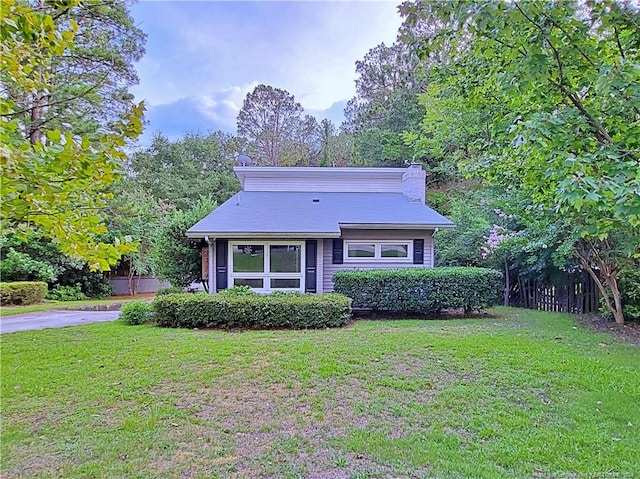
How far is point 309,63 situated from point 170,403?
944 cm

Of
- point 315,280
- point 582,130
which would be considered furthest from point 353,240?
point 582,130

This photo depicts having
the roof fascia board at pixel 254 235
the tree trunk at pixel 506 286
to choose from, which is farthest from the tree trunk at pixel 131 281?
the tree trunk at pixel 506 286

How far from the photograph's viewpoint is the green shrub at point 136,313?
8969 mm

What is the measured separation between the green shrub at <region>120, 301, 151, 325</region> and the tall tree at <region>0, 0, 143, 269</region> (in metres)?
7.01

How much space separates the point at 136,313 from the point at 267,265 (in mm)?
3631

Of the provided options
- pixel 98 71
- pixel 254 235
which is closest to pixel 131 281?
pixel 98 71

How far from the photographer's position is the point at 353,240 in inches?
459

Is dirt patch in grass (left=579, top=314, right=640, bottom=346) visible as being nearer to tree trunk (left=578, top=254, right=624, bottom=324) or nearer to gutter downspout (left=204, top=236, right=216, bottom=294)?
tree trunk (left=578, top=254, right=624, bottom=324)

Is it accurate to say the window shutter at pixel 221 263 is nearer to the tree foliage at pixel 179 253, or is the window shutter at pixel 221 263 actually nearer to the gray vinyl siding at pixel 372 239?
the tree foliage at pixel 179 253

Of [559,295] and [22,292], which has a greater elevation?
[559,295]

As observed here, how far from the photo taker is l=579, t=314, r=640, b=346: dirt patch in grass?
7297 mm

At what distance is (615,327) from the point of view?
8.23 meters

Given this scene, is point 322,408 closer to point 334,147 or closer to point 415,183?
point 415,183

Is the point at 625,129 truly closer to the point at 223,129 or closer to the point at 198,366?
the point at 198,366
